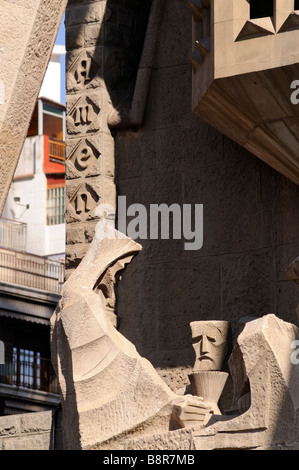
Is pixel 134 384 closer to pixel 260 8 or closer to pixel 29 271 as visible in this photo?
pixel 260 8

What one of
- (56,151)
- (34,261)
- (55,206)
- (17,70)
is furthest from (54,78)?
(17,70)

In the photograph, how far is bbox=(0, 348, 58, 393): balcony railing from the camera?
26.7m

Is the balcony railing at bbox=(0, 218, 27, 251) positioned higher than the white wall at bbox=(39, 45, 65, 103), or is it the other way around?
the white wall at bbox=(39, 45, 65, 103)

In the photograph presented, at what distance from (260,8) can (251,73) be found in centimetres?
58

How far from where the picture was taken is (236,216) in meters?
13.7

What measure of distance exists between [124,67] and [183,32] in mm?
687

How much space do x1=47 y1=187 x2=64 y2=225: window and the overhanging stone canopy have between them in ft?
65.6

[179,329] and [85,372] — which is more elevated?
[179,329]

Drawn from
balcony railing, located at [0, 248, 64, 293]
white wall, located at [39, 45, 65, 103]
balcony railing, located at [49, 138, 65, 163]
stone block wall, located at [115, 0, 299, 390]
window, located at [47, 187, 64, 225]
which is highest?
white wall, located at [39, 45, 65, 103]

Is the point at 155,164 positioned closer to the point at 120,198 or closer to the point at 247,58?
the point at 120,198

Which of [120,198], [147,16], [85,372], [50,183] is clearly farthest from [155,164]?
[50,183]

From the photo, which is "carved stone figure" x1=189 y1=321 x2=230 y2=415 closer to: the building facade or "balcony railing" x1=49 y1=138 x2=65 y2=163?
the building facade

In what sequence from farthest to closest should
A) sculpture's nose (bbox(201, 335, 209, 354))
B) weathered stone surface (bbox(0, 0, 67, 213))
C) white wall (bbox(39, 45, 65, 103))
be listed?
white wall (bbox(39, 45, 65, 103)), sculpture's nose (bbox(201, 335, 209, 354)), weathered stone surface (bbox(0, 0, 67, 213))

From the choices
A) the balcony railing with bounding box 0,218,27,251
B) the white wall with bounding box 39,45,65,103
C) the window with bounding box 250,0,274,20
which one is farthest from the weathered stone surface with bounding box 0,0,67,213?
the white wall with bounding box 39,45,65,103
